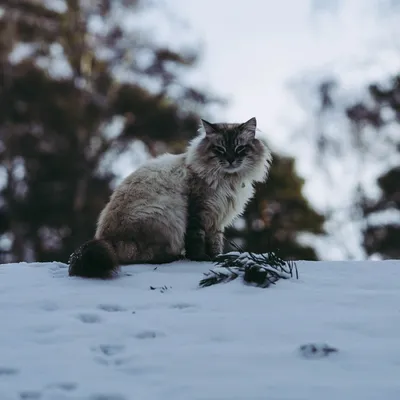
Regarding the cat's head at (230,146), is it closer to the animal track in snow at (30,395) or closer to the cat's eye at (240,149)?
the cat's eye at (240,149)

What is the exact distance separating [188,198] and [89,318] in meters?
2.70

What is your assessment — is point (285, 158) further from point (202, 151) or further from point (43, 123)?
point (202, 151)

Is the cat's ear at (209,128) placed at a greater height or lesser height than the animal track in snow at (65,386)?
greater

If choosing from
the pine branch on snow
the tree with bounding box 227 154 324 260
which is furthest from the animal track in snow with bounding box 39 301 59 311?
the tree with bounding box 227 154 324 260

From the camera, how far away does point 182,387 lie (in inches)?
126

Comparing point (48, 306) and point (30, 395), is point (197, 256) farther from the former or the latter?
point (30, 395)

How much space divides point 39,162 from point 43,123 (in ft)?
4.13

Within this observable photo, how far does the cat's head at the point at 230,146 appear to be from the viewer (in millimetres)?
6777

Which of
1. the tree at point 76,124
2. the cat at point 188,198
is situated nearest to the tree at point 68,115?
the tree at point 76,124

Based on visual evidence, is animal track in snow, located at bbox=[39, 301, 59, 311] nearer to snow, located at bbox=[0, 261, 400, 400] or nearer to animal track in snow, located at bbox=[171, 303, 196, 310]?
snow, located at bbox=[0, 261, 400, 400]

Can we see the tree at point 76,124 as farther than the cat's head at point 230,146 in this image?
Yes

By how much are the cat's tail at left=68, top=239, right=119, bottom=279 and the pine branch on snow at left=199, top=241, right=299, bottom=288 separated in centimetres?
78

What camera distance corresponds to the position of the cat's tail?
5.26 m

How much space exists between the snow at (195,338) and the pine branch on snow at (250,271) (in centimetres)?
10
